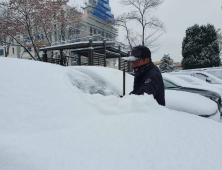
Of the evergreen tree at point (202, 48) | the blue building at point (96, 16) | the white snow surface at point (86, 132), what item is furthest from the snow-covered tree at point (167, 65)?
the white snow surface at point (86, 132)

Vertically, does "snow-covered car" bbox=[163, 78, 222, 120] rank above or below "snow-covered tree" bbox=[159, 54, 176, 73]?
below

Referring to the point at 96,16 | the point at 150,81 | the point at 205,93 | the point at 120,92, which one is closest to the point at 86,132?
the point at 150,81

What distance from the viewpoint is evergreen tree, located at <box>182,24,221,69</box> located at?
20220mm

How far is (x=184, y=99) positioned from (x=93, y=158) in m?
2.24

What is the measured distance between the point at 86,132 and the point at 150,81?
3.22ft

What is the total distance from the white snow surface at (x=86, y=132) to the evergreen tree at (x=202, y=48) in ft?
71.5

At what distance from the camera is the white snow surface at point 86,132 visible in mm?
812

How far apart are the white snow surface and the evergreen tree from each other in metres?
21.8

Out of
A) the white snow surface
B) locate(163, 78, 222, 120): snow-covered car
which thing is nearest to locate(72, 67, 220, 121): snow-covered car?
locate(163, 78, 222, 120): snow-covered car

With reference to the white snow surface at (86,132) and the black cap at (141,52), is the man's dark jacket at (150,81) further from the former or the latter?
the white snow surface at (86,132)

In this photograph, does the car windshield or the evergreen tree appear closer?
the car windshield

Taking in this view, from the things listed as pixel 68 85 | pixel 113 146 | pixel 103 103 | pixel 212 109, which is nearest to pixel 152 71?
pixel 103 103

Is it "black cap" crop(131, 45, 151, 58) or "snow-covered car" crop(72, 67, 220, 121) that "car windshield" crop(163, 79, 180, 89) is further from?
"black cap" crop(131, 45, 151, 58)

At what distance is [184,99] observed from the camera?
2695 millimetres
